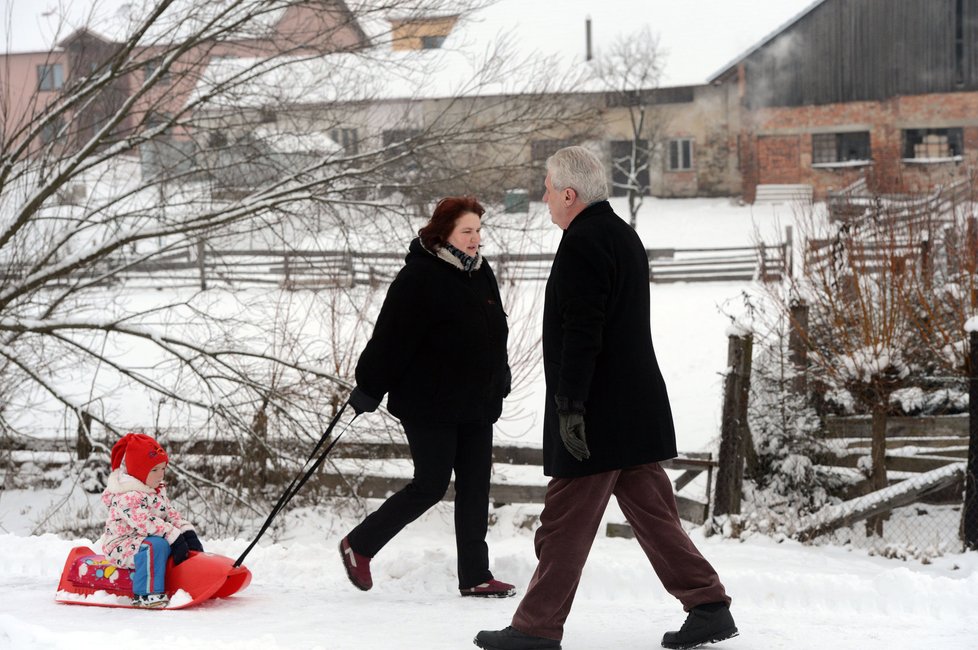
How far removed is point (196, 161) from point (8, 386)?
2.78 meters

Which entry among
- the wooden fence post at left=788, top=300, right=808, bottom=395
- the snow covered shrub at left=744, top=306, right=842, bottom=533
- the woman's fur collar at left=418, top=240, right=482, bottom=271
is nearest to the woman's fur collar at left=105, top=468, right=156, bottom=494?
the woman's fur collar at left=418, top=240, right=482, bottom=271

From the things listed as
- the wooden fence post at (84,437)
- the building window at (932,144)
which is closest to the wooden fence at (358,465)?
the wooden fence post at (84,437)

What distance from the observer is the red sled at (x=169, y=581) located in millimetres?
4855

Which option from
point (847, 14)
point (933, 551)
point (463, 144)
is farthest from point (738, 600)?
point (847, 14)

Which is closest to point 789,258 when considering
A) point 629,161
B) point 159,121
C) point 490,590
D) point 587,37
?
point 159,121

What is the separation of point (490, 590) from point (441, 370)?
106cm

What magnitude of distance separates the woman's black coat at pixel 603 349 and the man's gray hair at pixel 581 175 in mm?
53

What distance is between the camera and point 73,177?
29.5 feet

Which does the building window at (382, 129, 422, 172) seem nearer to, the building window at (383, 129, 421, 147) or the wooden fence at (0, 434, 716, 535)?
the building window at (383, 129, 421, 147)

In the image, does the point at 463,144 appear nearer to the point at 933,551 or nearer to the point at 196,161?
the point at 196,161

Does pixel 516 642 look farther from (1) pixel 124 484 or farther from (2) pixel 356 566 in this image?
(1) pixel 124 484

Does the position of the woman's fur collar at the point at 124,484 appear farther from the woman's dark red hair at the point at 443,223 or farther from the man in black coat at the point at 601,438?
the man in black coat at the point at 601,438

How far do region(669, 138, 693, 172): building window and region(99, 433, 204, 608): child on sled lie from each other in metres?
35.2

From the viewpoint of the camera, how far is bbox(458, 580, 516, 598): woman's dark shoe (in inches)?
198
